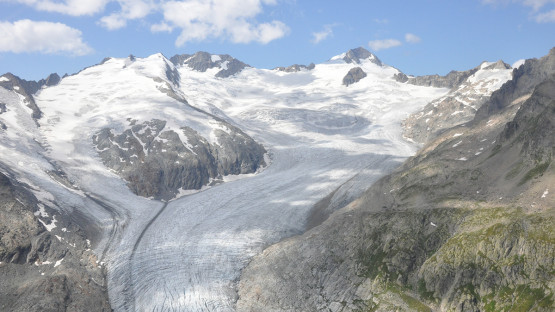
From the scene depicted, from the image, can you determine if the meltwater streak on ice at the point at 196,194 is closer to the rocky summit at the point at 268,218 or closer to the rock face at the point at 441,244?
the rocky summit at the point at 268,218

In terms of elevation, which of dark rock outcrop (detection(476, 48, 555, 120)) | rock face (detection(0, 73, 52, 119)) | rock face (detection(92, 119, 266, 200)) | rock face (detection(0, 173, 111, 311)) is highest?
dark rock outcrop (detection(476, 48, 555, 120))

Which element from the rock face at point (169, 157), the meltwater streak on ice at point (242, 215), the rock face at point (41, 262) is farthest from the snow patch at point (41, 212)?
the rock face at point (169, 157)

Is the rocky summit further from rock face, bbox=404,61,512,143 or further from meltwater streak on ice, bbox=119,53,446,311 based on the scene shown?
rock face, bbox=404,61,512,143

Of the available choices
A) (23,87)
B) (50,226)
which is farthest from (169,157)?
(23,87)

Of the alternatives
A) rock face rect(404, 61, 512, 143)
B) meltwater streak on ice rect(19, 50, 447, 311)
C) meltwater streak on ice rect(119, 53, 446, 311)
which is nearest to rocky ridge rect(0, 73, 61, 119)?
meltwater streak on ice rect(19, 50, 447, 311)

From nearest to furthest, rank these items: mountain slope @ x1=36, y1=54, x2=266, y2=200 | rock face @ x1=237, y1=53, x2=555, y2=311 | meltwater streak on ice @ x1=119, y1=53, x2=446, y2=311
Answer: rock face @ x1=237, y1=53, x2=555, y2=311 → meltwater streak on ice @ x1=119, y1=53, x2=446, y2=311 → mountain slope @ x1=36, y1=54, x2=266, y2=200

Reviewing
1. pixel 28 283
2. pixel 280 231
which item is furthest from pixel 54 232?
pixel 280 231

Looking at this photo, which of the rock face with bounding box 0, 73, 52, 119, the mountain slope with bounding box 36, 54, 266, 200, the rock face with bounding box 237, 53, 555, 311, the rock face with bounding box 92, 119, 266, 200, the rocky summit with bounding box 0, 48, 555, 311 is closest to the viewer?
the rock face with bounding box 237, 53, 555, 311
